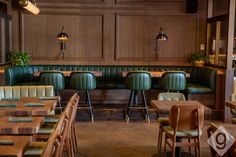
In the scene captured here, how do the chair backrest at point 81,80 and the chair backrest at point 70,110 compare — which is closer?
the chair backrest at point 70,110

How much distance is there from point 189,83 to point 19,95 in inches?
170

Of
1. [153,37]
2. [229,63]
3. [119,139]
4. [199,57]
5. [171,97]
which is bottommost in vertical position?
[119,139]

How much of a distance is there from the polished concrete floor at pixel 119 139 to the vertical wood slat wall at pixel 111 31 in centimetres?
224

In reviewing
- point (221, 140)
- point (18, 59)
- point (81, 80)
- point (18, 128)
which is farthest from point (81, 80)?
point (221, 140)

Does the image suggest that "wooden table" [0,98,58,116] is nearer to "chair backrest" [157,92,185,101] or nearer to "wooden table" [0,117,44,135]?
"wooden table" [0,117,44,135]

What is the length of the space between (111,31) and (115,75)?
3.62ft

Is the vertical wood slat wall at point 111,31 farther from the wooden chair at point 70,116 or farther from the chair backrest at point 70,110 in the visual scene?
the chair backrest at point 70,110

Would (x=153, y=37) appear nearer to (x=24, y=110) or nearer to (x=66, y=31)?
(x=66, y=31)

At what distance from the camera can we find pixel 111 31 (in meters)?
8.17

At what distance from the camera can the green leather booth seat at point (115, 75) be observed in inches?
277

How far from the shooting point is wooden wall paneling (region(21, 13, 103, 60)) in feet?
26.6

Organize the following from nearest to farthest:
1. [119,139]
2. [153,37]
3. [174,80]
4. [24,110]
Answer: [24,110] → [119,139] → [174,80] → [153,37]

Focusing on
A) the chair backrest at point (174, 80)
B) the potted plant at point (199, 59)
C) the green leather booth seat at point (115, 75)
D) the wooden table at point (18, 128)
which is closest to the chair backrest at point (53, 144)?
the wooden table at point (18, 128)

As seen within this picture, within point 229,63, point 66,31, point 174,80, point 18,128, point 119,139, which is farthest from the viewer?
point 66,31
